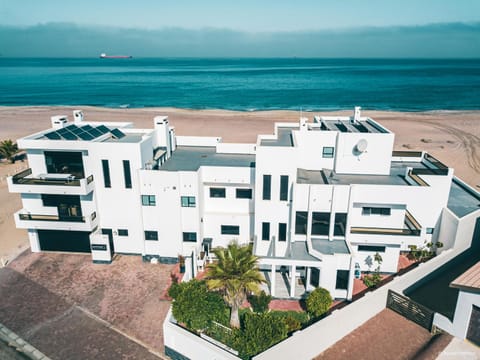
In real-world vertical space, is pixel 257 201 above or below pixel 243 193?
above

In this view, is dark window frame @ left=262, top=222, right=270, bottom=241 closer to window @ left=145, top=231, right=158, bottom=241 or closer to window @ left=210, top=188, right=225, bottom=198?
window @ left=210, top=188, right=225, bottom=198

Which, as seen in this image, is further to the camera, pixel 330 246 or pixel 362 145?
pixel 362 145

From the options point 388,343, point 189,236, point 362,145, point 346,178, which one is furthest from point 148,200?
point 388,343

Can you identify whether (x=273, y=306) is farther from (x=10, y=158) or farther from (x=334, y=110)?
(x=334, y=110)

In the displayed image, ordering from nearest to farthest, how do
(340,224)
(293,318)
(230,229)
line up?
1. (293,318)
2. (340,224)
3. (230,229)

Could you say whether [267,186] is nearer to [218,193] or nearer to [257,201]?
[257,201]

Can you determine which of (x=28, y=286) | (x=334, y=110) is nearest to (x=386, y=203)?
(x=28, y=286)
